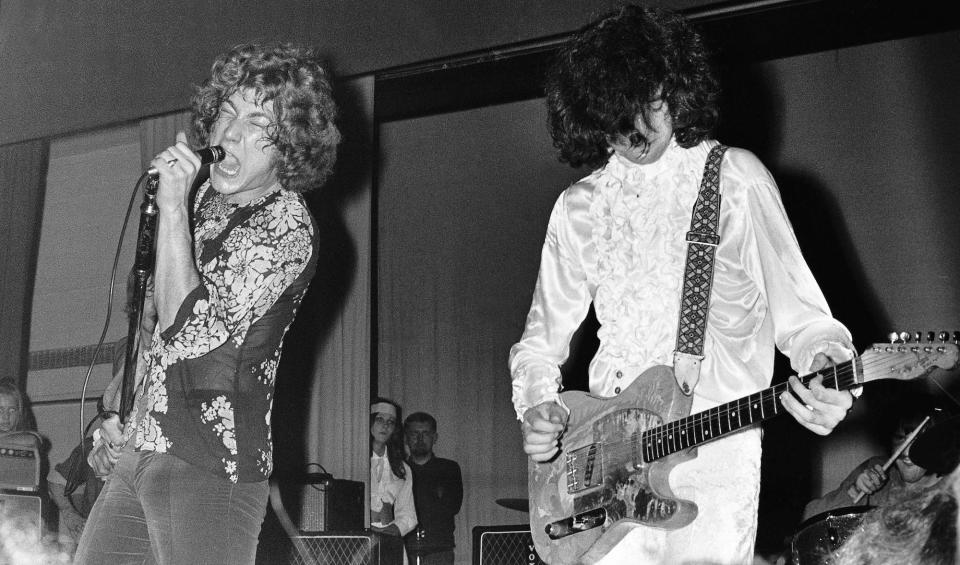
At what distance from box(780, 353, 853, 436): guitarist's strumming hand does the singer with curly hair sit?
1.09 meters

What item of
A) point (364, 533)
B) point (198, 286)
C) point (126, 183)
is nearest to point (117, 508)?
point (198, 286)

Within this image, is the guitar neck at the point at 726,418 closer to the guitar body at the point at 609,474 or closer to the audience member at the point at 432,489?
the guitar body at the point at 609,474

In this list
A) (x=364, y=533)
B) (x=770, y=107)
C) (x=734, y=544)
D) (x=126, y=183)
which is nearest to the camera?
(x=734, y=544)

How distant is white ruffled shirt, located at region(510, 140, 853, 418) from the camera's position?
2066 mm

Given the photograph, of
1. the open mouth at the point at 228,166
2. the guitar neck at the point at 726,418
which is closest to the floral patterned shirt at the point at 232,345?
the open mouth at the point at 228,166

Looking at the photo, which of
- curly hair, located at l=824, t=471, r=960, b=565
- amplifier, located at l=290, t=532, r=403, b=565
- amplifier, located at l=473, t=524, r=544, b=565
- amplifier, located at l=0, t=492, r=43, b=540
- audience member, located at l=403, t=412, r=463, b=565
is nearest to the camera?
curly hair, located at l=824, t=471, r=960, b=565

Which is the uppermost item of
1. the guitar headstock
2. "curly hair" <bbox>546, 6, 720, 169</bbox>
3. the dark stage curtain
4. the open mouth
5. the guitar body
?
the dark stage curtain

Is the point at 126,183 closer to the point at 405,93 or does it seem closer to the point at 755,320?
the point at 405,93

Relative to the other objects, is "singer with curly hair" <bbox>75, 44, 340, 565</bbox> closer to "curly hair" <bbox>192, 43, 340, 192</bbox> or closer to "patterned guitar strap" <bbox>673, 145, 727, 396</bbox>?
"curly hair" <bbox>192, 43, 340, 192</bbox>

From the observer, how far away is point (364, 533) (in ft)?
13.6

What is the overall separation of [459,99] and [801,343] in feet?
17.4

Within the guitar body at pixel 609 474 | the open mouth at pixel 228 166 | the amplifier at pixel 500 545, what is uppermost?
the open mouth at pixel 228 166

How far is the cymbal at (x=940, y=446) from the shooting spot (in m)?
3.77

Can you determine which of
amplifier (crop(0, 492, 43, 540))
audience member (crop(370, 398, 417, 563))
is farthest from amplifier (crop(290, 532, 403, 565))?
audience member (crop(370, 398, 417, 563))
